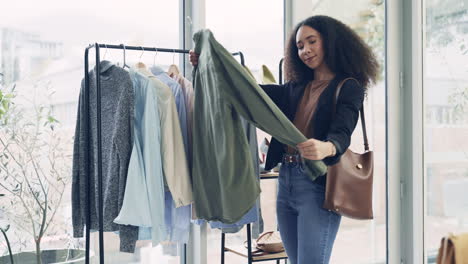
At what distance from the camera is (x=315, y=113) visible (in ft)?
6.25

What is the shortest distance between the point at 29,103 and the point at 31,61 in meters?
0.18

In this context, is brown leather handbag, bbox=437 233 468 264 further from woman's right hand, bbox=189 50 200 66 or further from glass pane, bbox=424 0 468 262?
glass pane, bbox=424 0 468 262

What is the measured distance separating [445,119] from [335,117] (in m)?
1.72

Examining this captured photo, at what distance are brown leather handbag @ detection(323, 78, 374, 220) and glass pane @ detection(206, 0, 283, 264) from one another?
3.05ft

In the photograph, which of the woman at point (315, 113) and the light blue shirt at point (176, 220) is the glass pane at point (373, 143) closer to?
the woman at point (315, 113)

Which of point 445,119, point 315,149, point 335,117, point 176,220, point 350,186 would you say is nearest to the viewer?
point 315,149

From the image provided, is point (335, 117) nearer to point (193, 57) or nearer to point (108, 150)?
point (193, 57)

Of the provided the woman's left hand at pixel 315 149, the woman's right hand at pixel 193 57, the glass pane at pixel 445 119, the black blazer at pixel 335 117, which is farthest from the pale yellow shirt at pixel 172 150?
the glass pane at pixel 445 119

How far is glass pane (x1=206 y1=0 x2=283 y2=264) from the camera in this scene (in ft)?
9.05

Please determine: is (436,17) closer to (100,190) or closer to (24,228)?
(100,190)

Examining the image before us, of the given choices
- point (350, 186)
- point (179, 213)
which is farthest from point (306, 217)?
point (179, 213)

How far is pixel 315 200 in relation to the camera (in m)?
1.89

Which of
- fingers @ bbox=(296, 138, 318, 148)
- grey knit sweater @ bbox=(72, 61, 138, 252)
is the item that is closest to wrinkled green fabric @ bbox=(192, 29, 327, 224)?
fingers @ bbox=(296, 138, 318, 148)

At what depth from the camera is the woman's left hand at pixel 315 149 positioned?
171 centimetres
